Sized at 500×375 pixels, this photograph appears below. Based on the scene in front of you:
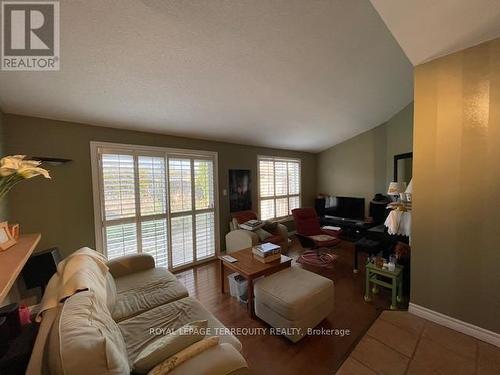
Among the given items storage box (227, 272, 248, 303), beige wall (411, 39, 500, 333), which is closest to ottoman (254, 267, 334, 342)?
storage box (227, 272, 248, 303)

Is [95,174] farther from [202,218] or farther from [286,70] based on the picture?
[286,70]

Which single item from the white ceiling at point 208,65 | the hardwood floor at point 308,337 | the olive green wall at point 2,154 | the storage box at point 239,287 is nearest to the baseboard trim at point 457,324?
the hardwood floor at point 308,337

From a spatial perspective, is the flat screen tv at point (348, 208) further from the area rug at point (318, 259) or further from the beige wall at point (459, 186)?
the beige wall at point (459, 186)

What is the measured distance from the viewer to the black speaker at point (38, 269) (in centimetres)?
205

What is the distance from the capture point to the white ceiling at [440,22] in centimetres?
143

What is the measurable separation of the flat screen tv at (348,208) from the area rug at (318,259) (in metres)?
1.37

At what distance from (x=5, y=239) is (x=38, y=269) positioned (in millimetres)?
1006

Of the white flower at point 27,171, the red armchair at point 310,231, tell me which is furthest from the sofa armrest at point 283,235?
the white flower at point 27,171

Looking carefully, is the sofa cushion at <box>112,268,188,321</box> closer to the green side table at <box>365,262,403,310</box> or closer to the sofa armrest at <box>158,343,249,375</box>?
the sofa armrest at <box>158,343,249,375</box>

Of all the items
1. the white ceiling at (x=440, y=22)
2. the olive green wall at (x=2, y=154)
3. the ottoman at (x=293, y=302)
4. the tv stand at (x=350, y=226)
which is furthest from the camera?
the tv stand at (x=350, y=226)

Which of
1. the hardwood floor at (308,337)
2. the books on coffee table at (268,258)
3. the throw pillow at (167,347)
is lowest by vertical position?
the hardwood floor at (308,337)

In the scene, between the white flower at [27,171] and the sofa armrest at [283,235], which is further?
the sofa armrest at [283,235]

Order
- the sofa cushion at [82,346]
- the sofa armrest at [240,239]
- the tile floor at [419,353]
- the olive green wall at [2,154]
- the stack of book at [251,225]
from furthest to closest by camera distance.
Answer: the stack of book at [251,225] → the sofa armrest at [240,239] → the olive green wall at [2,154] → the tile floor at [419,353] → the sofa cushion at [82,346]

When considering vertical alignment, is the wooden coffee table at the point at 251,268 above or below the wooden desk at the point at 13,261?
below
